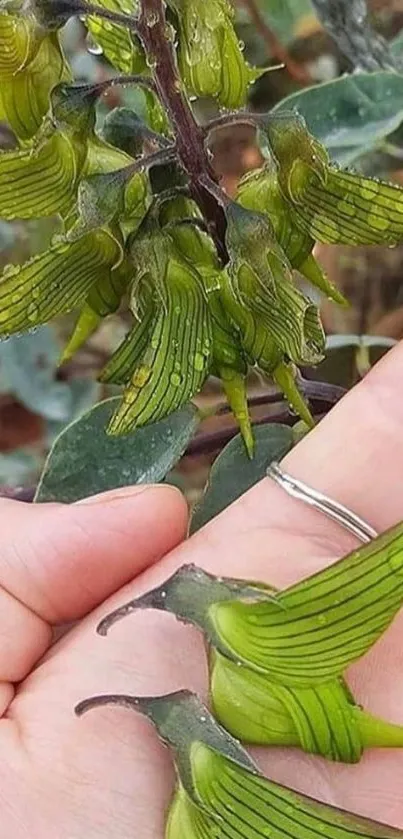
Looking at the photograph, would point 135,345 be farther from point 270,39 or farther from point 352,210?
point 270,39

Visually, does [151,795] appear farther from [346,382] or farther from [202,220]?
[346,382]

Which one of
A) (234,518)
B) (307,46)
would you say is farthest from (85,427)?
(307,46)

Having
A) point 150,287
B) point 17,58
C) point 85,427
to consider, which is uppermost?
point 17,58

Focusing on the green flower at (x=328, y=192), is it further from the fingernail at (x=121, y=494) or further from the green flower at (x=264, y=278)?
the fingernail at (x=121, y=494)

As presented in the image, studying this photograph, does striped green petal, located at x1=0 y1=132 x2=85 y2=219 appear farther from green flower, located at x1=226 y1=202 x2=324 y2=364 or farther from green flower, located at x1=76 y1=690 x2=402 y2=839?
green flower, located at x1=76 y1=690 x2=402 y2=839

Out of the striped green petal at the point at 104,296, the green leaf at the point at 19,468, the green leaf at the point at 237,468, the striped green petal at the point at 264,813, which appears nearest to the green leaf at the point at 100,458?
the green leaf at the point at 237,468

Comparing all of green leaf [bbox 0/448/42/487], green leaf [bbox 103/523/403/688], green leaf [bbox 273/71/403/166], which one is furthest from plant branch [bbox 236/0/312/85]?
green leaf [bbox 103/523/403/688]

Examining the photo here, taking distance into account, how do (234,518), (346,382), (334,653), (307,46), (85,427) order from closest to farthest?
(334,653), (234,518), (85,427), (346,382), (307,46)
